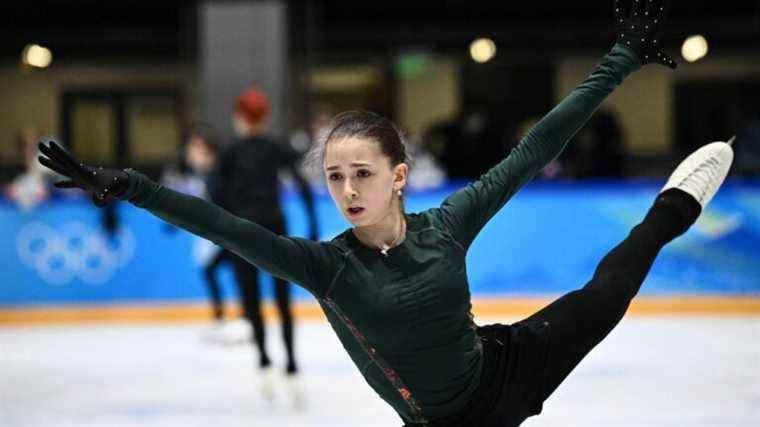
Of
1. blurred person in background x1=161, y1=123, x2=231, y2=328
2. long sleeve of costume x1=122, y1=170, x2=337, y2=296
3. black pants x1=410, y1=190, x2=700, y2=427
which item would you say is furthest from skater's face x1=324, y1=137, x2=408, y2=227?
blurred person in background x1=161, y1=123, x2=231, y2=328

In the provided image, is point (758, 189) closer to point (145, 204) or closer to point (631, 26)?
point (631, 26)

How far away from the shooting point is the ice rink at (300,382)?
581cm

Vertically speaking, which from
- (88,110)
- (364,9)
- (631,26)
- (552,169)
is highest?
(364,9)

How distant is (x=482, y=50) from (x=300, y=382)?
304 inches

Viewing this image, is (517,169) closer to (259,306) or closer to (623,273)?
(623,273)

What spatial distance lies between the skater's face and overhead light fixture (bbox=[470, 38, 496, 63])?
1011cm

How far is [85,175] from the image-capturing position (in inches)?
110

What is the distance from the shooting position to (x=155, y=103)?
13688mm

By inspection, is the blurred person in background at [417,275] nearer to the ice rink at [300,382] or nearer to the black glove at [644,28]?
the black glove at [644,28]

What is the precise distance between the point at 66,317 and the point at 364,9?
5.02 metres

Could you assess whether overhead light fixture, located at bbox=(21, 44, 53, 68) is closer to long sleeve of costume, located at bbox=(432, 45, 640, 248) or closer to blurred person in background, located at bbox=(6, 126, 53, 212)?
blurred person in background, located at bbox=(6, 126, 53, 212)

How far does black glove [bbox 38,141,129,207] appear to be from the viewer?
9.11 feet

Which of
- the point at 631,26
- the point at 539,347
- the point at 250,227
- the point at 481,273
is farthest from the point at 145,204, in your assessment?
the point at 481,273

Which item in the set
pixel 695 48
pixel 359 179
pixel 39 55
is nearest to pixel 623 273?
pixel 359 179
